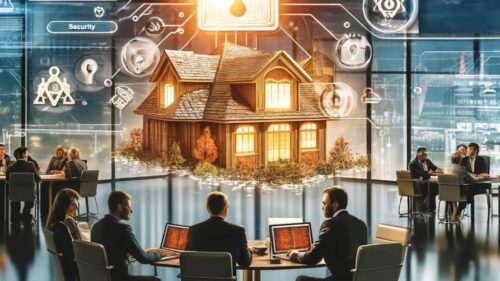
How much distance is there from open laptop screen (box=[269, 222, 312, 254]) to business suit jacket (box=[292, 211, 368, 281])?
385mm

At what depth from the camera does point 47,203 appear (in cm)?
1346

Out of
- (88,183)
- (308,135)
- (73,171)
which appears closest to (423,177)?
(88,183)

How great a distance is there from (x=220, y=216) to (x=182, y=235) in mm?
609

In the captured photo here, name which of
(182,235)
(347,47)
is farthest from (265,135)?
(347,47)

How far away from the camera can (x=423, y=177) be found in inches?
515

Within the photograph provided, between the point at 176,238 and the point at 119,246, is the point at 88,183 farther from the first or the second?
the point at 119,246

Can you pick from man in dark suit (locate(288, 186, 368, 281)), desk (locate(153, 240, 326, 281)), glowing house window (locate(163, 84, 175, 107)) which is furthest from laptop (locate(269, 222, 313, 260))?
glowing house window (locate(163, 84, 175, 107))

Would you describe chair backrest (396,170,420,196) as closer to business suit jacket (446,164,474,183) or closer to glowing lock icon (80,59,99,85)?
business suit jacket (446,164,474,183)

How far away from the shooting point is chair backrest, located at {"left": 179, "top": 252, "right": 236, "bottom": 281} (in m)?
5.39

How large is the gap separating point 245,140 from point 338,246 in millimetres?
1026

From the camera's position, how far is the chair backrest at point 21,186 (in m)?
12.4

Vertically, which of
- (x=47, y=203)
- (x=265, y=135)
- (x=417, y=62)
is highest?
(x=417, y=62)

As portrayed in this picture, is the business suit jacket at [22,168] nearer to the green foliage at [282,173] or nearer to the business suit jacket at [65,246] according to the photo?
the business suit jacket at [65,246]

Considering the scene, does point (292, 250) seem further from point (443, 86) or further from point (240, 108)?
point (443, 86)
